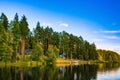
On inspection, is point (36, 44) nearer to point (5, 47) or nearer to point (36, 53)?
point (36, 53)

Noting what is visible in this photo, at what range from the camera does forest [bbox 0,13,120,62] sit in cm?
8781

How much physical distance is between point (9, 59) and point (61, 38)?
72472 millimetres

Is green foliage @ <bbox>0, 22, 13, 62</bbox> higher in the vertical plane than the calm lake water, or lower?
higher

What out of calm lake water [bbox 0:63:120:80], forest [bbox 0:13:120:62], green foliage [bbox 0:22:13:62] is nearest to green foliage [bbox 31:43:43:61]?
forest [bbox 0:13:120:62]

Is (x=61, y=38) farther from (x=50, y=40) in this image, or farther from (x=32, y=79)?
(x=32, y=79)

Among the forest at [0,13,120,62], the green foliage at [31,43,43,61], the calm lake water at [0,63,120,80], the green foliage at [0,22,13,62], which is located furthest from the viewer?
the green foliage at [31,43,43,61]

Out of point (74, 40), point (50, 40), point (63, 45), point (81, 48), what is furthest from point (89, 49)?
point (50, 40)

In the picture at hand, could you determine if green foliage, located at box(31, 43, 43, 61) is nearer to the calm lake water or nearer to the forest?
the forest

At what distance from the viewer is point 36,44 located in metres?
103

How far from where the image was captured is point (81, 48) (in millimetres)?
172750

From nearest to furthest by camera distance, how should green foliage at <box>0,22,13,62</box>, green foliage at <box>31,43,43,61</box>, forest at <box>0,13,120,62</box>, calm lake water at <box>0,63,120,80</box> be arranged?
calm lake water at <box>0,63,120,80</box>, green foliage at <box>0,22,13,62</box>, forest at <box>0,13,120,62</box>, green foliage at <box>31,43,43,61</box>

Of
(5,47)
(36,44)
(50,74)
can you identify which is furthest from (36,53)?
(50,74)

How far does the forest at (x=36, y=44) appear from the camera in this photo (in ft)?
288

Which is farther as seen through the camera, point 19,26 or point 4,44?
point 19,26
